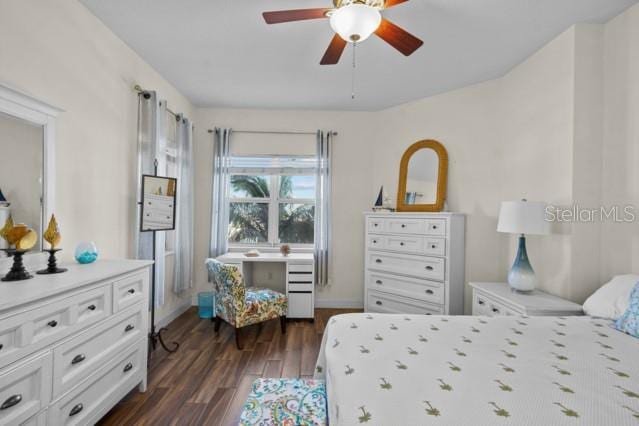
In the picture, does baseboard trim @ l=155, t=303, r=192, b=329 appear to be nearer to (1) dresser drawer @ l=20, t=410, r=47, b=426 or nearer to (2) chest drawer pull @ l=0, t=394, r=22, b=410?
(1) dresser drawer @ l=20, t=410, r=47, b=426

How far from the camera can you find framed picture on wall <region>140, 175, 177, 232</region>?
251 cm

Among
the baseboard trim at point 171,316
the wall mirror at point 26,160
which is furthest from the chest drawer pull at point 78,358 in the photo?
the baseboard trim at point 171,316

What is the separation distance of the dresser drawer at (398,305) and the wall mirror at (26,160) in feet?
10.2

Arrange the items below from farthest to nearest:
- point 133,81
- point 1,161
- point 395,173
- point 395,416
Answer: point 395,173
point 133,81
point 1,161
point 395,416

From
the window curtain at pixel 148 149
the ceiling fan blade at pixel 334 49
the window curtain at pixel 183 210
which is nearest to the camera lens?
the ceiling fan blade at pixel 334 49

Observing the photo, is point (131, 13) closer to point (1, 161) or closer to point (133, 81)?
point (133, 81)

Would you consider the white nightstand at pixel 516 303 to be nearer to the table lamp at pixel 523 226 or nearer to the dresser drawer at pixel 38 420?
the table lamp at pixel 523 226

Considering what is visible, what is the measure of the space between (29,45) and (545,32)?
142 inches

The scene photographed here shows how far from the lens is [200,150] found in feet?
13.1

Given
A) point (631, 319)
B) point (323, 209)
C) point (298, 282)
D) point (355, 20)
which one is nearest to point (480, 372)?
point (631, 319)

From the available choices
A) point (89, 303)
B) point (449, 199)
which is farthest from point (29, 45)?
point (449, 199)

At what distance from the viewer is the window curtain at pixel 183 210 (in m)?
3.38

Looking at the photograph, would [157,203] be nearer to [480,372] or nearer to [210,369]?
[210,369]

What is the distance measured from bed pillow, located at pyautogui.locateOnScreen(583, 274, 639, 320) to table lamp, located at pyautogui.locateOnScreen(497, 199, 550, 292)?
43 cm
